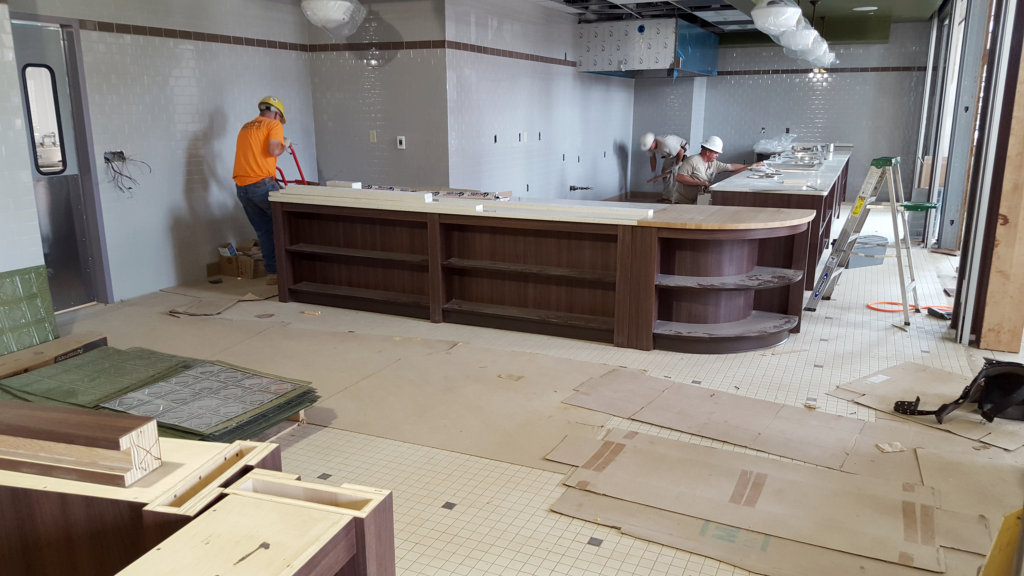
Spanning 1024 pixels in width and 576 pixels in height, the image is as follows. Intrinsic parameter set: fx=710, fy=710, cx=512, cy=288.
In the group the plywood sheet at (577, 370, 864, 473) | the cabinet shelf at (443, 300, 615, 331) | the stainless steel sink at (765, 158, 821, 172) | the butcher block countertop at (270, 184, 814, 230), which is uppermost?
the stainless steel sink at (765, 158, 821, 172)

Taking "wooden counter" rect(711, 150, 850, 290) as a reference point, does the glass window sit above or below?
above

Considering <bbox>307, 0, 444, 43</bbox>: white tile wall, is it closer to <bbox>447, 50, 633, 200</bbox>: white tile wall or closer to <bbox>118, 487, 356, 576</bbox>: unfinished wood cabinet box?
<bbox>447, 50, 633, 200</bbox>: white tile wall

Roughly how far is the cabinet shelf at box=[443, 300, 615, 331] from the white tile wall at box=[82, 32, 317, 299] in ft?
9.84

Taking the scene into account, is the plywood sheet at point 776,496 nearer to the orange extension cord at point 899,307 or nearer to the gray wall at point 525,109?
the orange extension cord at point 899,307

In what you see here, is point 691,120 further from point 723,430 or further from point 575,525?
point 575,525

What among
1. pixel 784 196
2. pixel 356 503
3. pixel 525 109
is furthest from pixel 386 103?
pixel 356 503

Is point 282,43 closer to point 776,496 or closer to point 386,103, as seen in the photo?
point 386,103

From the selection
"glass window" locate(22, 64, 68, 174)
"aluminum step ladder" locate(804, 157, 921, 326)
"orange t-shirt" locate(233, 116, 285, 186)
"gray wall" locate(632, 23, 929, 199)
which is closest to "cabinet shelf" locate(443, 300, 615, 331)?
"aluminum step ladder" locate(804, 157, 921, 326)

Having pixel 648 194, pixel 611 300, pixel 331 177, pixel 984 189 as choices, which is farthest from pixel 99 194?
pixel 648 194

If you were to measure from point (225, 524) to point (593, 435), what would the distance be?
2.36m

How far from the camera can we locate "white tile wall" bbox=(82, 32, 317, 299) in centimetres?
610

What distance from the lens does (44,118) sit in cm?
566

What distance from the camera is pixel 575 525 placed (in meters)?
2.90

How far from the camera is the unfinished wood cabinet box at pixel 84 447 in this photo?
1770mm
